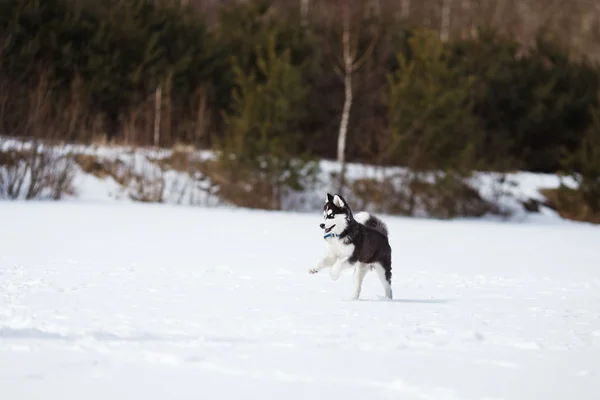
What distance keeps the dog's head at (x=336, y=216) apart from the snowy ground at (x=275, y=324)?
28.6 inches

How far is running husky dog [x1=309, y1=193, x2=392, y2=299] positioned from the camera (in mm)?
7535

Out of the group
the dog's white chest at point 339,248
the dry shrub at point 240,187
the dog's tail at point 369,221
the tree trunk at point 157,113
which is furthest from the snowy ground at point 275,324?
the dry shrub at point 240,187

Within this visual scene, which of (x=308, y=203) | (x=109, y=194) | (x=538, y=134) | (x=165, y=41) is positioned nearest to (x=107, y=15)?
(x=165, y=41)

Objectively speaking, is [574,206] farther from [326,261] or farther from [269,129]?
[326,261]

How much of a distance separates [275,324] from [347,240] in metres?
1.24

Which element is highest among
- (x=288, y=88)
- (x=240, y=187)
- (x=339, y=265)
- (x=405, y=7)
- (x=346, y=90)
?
(x=405, y=7)

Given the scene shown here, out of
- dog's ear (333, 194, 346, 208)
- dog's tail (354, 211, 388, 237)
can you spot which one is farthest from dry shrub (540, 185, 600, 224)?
dog's ear (333, 194, 346, 208)

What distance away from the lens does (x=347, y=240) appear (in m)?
7.53

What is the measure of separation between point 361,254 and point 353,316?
752mm

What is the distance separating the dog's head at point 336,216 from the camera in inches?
298

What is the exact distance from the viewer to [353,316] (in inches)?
280

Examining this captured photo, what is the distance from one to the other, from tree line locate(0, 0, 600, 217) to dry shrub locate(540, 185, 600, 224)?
83cm

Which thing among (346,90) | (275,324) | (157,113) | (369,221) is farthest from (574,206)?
(275,324)

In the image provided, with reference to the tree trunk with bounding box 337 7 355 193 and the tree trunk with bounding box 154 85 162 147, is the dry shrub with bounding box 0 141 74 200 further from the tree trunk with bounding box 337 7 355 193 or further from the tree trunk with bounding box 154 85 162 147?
the tree trunk with bounding box 337 7 355 193
